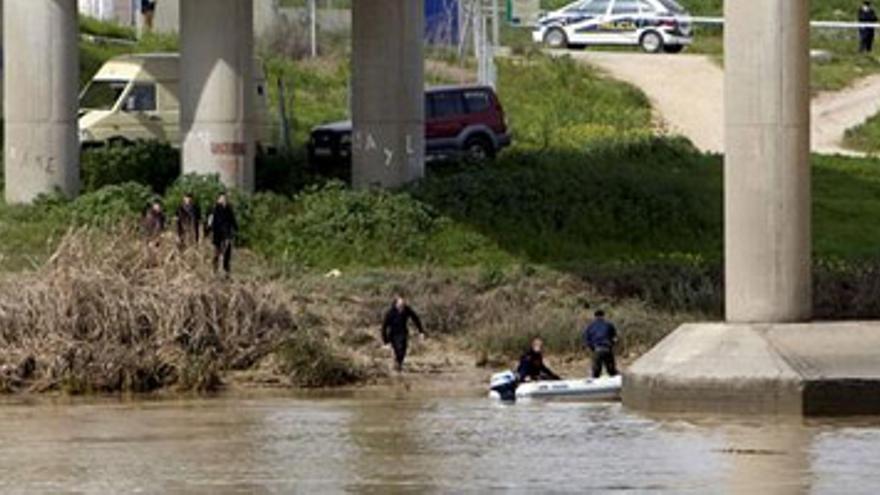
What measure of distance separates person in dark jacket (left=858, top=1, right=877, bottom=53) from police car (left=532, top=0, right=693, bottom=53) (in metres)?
4.14

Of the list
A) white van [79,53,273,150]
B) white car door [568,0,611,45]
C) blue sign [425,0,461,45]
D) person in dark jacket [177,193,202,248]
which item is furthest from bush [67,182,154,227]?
white car door [568,0,611,45]

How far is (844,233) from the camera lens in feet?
168

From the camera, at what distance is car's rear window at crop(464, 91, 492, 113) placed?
56375mm

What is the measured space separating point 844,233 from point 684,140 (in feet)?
24.3

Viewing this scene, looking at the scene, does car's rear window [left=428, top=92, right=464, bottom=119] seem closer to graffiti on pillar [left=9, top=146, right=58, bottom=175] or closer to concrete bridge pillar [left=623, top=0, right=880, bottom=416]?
graffiti on pillar [left=9, top=146, right=58, bottom=175]

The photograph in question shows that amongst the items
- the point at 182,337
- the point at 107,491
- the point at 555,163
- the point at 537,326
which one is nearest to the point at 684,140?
the point at 555,163

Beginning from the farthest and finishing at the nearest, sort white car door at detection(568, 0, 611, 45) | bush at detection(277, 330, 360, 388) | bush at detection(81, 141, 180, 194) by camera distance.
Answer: white car door at detection(568, 0, 611, 45) < bush at detection(81, 141, 180, 194) < bush at detection(277, 330, 360, 388)

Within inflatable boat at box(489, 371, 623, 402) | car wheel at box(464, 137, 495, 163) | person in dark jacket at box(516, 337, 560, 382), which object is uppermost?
car wheel at box(464, 137, 495, 163)

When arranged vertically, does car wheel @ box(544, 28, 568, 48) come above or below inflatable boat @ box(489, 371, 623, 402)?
above

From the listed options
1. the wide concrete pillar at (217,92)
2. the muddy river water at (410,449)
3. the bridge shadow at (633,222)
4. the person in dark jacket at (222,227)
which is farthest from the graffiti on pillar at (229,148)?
the muddy river water at (410,449)

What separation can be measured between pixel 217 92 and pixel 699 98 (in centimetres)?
2121

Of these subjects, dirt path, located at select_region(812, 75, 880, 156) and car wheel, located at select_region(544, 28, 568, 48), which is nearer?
dirt path, located at select_region(812, 75, 880, 156)

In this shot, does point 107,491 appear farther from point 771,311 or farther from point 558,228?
point 558,228

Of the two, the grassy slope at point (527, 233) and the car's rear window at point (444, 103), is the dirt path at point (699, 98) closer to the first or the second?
the grassy slope at point (527, 233)
